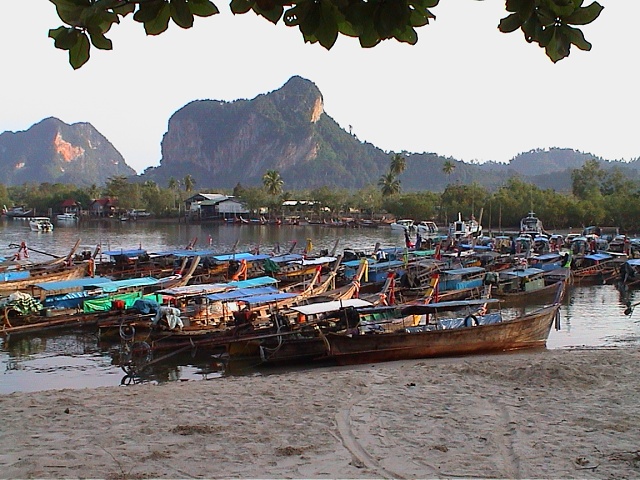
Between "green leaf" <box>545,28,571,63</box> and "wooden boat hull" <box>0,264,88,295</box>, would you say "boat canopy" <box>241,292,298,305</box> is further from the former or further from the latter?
"green leaf" <box>545,28,571,63</box>

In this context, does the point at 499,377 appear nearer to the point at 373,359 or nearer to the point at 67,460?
the point at 373,359

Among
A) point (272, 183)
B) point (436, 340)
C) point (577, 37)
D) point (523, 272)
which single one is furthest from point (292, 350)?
point (272, 183)

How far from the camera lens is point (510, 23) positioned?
259 centimetres

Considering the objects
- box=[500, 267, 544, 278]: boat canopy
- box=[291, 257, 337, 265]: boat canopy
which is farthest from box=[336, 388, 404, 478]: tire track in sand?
box=[291, 257, 337, 265]: boat canopy

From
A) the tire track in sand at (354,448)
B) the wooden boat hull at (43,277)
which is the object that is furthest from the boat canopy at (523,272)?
the tire track in sand at (354,448)

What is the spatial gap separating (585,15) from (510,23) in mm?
286

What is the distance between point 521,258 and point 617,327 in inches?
465

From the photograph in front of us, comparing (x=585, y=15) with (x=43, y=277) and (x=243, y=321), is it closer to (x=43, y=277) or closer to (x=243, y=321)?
(x=243, y=321)

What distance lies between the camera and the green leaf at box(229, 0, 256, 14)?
2.55m

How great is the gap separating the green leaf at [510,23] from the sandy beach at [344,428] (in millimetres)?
4335

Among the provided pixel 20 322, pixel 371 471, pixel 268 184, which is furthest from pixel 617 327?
pixel 268 184

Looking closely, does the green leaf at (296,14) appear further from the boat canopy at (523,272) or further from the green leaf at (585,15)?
the boat canopy at (523,272)

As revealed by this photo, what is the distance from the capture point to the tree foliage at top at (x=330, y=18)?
7.78 ft

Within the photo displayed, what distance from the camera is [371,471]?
588 cm
